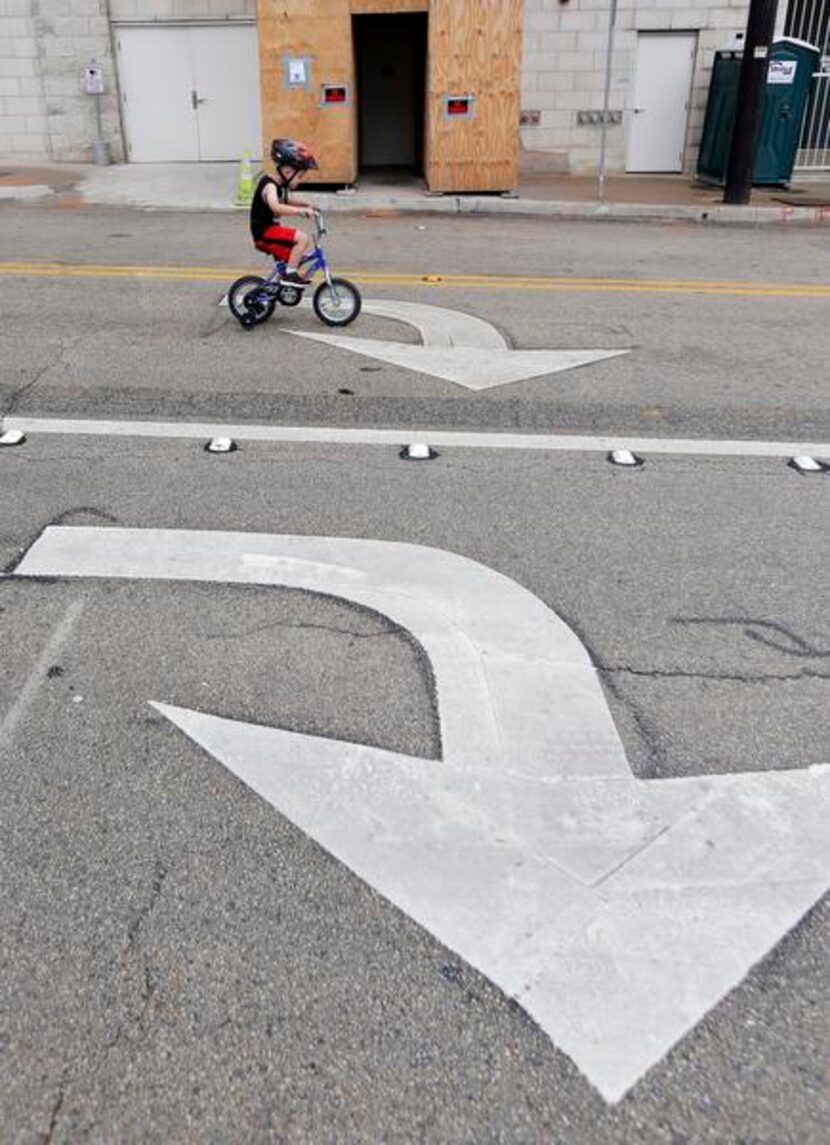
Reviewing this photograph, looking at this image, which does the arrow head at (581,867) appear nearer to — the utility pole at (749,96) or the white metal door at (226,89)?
the utility pole at (749,96)

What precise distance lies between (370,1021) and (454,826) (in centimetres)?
69

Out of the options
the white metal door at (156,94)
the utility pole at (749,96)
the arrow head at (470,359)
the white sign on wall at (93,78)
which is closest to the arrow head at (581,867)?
the arrow head at (470,359)

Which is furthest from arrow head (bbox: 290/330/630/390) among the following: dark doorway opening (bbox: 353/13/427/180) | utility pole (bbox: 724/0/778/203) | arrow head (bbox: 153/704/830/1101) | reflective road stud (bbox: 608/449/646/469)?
dark doorway opening (bbox: 353/13/427/180)

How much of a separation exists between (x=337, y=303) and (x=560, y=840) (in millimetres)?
6506

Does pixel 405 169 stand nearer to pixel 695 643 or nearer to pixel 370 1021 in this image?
pixel 695 643

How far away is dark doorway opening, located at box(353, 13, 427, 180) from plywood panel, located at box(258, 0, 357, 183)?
2432mm

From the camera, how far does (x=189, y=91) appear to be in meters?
18.9

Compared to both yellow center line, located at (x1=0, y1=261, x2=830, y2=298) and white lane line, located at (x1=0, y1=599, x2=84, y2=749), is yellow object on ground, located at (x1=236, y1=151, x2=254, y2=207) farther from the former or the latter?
white lane line, located at (x1=0, y1=599, x2=84, y2=749)

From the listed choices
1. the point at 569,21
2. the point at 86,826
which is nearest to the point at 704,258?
the point at 569,21

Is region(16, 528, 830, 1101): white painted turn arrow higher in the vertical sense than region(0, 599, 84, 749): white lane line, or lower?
higher

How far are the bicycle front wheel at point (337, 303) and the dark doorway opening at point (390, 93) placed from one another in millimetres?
10600

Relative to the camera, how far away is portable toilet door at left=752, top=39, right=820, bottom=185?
1602cm

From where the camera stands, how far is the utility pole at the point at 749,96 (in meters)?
14.4

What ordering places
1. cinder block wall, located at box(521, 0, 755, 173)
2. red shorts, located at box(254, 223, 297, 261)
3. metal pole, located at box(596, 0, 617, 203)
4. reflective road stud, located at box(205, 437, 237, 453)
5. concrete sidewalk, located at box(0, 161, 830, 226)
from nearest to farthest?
1. reflective road stud, located at box(205, 437, 237, 453)
2. red shorts, located at box(254, 223, 297, 261)
3. metal pole, located at box(596, 0, 617, 203)
4. concrete sidewalk, located at box(0, 161, 830, 226)
5. cinder block wall, located at box(521, 0, 755, 173)
